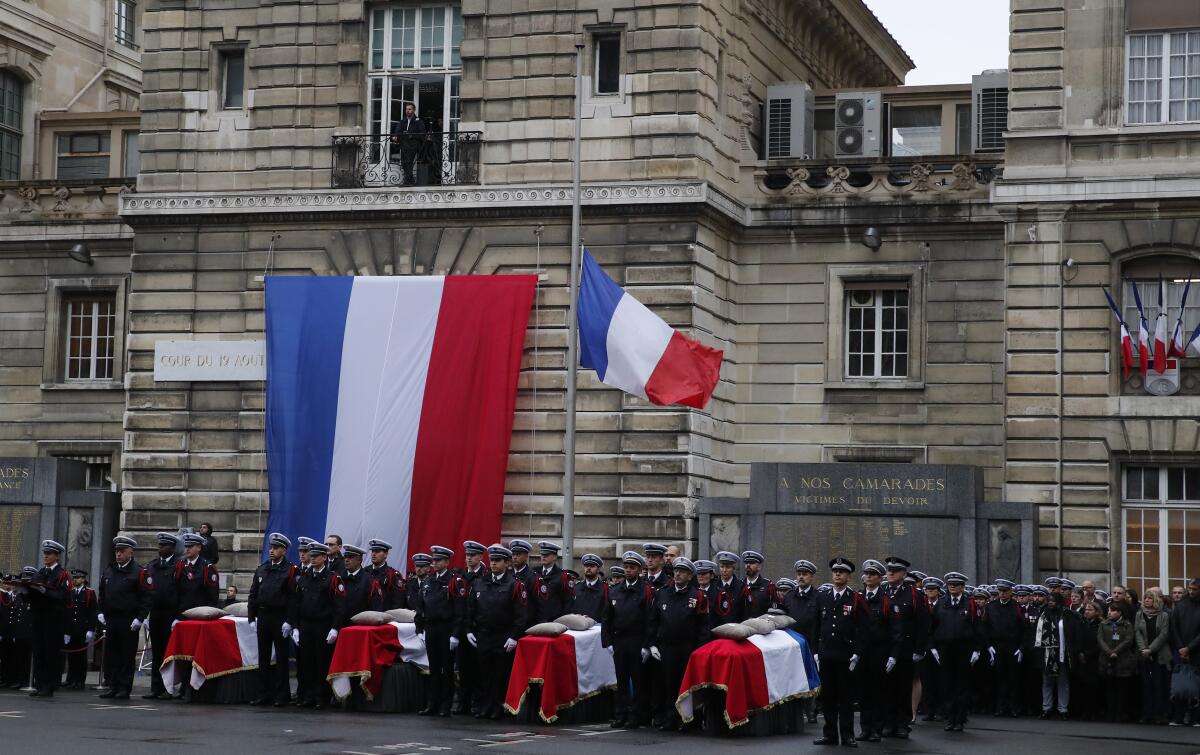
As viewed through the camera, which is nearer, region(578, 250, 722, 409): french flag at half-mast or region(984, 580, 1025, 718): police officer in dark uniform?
region(984, 580, 1025, 718): police officer in dark uniform

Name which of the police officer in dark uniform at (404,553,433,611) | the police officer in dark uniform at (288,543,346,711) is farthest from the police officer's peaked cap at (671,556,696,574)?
the police officer in dark uniform at (288,543,346,711)

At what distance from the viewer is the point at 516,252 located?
34.5 m

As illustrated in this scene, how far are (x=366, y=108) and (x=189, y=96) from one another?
3.24m

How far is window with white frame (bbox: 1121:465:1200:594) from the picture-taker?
3212 centimetres

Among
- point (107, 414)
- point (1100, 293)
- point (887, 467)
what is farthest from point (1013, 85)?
point (107, 414)

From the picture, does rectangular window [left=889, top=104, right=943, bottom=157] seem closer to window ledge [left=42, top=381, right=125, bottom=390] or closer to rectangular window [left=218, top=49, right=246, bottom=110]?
rectangular window [left=218, top=49, right=246, bottom=110]

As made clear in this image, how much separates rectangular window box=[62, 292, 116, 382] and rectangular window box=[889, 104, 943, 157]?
15.6 meters

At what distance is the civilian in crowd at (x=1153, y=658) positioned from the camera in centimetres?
2658

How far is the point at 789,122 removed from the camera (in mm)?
37188

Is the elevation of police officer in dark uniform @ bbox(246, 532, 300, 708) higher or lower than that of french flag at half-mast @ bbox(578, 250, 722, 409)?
lower

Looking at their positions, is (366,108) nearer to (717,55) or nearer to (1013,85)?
(717,55)

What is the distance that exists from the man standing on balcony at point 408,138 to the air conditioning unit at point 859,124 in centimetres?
773

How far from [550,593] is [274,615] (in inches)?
137

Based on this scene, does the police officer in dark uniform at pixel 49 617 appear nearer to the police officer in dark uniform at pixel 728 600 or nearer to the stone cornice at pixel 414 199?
the police officer in dark uniform at pixel 728 600
